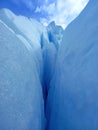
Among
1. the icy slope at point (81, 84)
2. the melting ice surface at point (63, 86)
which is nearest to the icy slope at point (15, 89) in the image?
the melting ice surface at point (63, 86)

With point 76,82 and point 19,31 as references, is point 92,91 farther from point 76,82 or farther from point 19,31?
point 19,31

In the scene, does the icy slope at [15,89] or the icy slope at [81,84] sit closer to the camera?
the icy slope at [15,89]

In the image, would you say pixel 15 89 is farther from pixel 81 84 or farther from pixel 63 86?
pixel 63 86

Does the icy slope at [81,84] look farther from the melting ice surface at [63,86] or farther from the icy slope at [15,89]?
the icy slope at [15,89]

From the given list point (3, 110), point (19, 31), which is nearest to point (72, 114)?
point (3, 110)

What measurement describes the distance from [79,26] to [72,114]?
1.03 meters

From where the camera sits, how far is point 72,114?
164 centimetres

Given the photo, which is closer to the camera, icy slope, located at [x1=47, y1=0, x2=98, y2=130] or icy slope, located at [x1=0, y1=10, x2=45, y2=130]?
icy slope, located at [x1=0, y1=10, x2=45, y2=130]

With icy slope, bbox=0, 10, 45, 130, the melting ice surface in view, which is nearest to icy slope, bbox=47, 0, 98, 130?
the melting ice surface

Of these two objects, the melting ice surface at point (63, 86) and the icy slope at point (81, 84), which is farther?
the icy slope at point (81, 84)

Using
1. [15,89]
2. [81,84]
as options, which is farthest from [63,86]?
[15,89]

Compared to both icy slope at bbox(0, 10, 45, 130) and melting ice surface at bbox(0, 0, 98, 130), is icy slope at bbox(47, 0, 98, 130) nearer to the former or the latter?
melting ice surface at bbox(0, 0, 98, 130)

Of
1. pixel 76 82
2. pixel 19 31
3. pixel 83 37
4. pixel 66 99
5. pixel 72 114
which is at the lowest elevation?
pixel 72 114

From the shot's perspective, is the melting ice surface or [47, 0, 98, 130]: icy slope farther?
[47, 0, 98, 130]: icy slope
